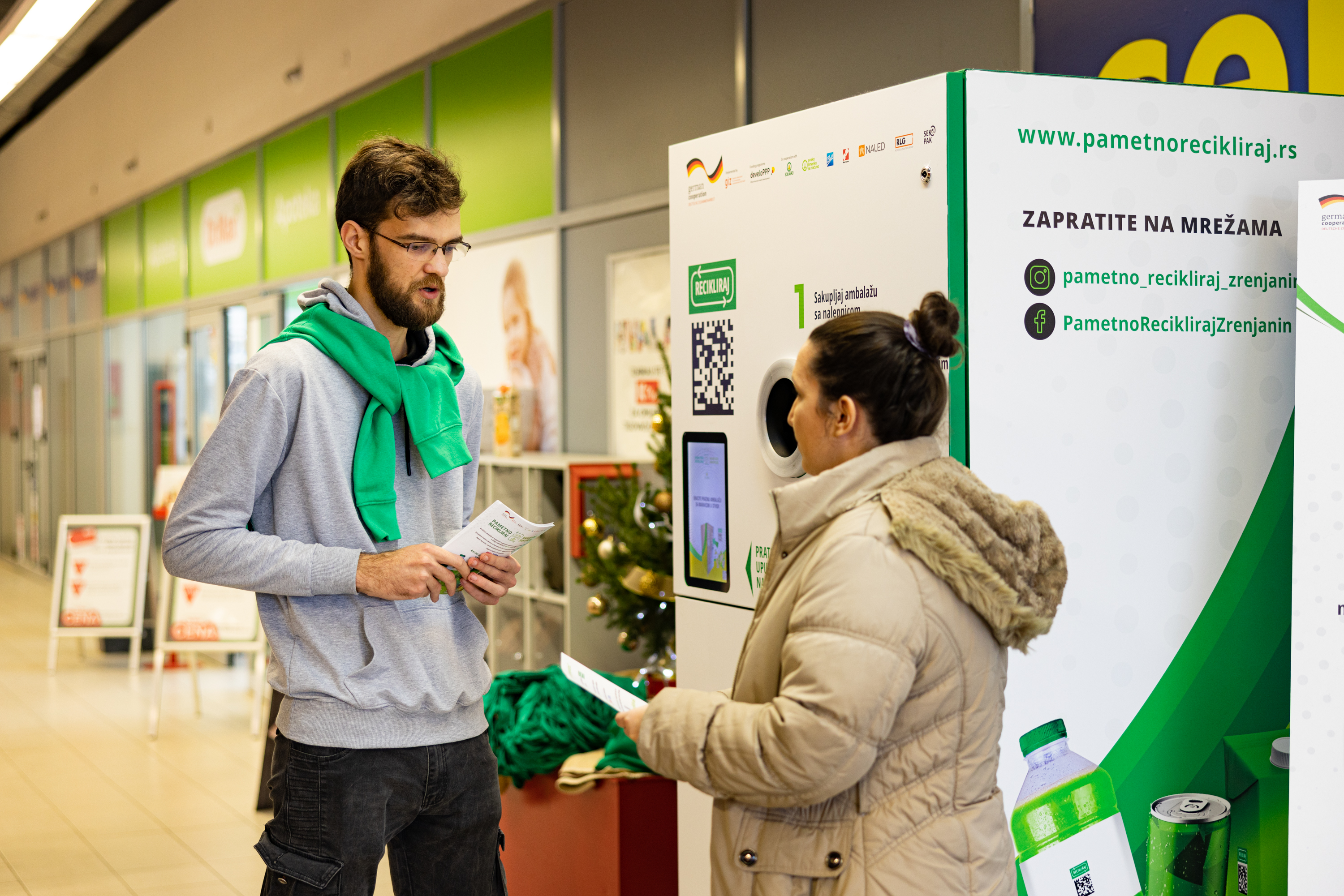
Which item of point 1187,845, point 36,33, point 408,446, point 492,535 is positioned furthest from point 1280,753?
point 36,33

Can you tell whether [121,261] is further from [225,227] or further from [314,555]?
[314,555]

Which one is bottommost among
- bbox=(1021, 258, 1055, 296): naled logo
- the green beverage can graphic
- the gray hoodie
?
the green beverage can graphic

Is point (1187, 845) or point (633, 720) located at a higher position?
point (633, 720)

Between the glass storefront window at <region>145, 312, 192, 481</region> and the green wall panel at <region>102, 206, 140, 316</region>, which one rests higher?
the green wall panel at <region>102, 206, 140, 316</region>

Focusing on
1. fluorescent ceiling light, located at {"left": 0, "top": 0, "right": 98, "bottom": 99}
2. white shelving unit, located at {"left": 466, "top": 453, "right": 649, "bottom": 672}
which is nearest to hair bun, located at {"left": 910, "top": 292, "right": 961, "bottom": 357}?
white shelving unit, located at {"left": 466, "top": 453, "right": 649, "bottom": 672}

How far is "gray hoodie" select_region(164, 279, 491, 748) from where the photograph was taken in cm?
185

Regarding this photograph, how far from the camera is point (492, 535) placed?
1.89 meters

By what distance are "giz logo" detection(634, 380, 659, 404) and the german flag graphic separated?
6.81 feet

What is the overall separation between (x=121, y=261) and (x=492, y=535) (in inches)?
446

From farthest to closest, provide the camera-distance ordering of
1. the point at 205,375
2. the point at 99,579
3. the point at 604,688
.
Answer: the point at 205,375 < the point at 99,579 < the point at 604,688

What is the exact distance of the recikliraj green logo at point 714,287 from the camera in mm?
2826

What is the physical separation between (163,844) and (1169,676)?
12.5ft

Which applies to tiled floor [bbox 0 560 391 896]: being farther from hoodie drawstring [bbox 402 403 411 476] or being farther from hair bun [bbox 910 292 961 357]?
hair bun [bbox 910 292 961 357]

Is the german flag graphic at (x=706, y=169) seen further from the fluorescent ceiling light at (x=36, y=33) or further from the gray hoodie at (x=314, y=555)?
the fluorescent ceiling light at (x=36, y=33)
